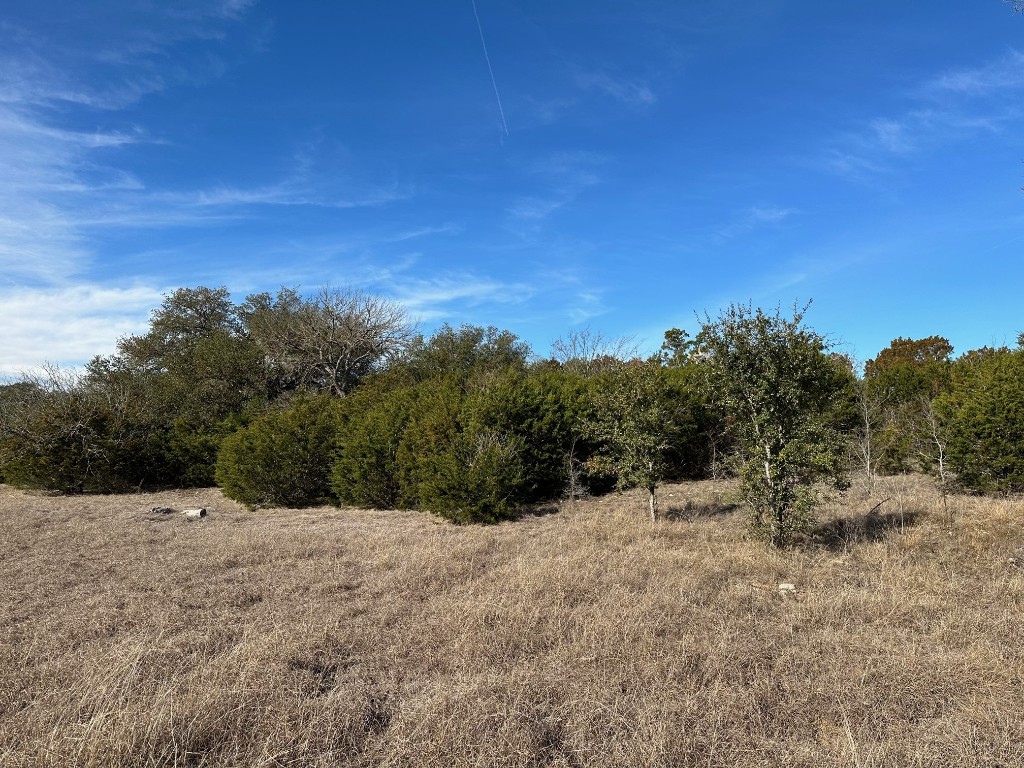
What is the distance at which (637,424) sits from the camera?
393 inches

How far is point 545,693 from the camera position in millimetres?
3854

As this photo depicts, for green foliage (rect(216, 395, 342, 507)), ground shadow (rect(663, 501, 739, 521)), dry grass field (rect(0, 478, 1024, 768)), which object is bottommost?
dry grass field (rect(0, 478, 1024, 768))

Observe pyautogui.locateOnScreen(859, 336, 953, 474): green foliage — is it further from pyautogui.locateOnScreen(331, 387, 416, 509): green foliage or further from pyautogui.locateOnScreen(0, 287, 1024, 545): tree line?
pyautogui.locateOnScreen(331, 387, 416, 509): green foliage

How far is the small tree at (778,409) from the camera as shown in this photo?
759 cm

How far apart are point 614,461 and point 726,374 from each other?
387 cm

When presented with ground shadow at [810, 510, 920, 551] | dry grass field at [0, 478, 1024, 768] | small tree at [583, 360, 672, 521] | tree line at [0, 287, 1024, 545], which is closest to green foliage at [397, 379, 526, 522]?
tree line at [0, 287, 1024, 545]

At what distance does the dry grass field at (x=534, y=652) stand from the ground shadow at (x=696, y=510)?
1.91 m

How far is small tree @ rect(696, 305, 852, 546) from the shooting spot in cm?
759

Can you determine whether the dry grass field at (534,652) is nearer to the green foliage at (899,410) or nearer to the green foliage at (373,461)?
the green foliage at (373,461)

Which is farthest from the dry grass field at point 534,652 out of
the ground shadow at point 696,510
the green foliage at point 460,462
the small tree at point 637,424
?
the green foliage at point 460,462

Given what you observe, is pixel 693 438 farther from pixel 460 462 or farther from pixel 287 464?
pixel 287 464

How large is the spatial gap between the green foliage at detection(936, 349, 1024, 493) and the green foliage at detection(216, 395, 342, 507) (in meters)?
13.6

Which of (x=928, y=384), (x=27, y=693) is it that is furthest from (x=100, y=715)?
(x=928, y=384)

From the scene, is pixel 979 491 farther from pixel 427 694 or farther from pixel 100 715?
pixel 100 715
